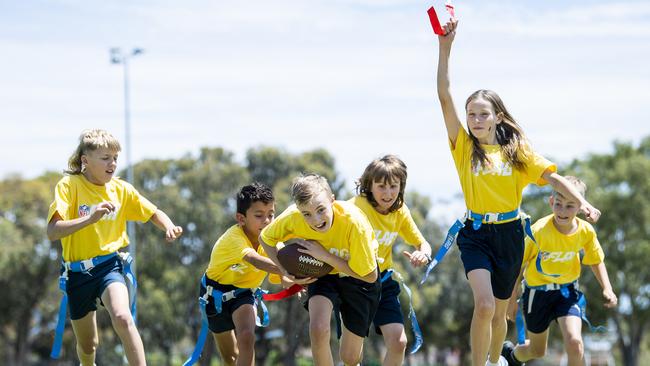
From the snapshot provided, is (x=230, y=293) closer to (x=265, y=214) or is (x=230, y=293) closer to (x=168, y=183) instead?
(x=265, y=214)

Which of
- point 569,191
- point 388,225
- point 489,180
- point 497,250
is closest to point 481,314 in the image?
point 497,250

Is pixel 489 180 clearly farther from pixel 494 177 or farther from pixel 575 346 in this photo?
pixel 575 346

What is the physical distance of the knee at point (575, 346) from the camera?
10207 mm

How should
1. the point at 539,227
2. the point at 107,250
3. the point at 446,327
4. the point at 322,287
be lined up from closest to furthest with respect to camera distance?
the point at 322,287 < the point at 107,250 < the point at 539,227 < the point at 446,327

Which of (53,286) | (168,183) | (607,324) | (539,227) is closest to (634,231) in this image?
(607,324)

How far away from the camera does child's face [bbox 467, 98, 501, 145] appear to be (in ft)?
27.7

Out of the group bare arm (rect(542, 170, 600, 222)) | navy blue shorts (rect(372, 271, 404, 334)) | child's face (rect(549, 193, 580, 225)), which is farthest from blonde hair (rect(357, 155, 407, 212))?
child's face (rect(549, 193, 580, 225))

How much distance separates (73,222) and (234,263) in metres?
1.73

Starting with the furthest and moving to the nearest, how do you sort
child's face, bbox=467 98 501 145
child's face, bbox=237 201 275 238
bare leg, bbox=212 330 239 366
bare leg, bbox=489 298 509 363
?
bare leg, bbox=212 330 239 366 → child's face, bbox=237 201 275 238 → bare leg, bbox=489 298 509 363 → child's face, bbox=467 98 501 145

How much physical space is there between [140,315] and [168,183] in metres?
6.26

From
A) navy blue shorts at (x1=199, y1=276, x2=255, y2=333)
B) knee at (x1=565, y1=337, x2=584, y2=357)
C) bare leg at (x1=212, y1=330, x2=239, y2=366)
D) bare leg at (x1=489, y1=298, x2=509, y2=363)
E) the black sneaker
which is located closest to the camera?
bare leg at (x1=489, y1=298, x2=509, y2=363)

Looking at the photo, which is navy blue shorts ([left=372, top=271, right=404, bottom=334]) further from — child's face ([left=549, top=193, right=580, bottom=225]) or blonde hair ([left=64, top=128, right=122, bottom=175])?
blonde hair ([left=64, top=128, right=122, bottom=175])

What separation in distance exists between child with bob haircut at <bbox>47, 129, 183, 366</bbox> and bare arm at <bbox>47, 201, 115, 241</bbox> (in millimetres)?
74

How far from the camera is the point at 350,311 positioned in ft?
27.2
